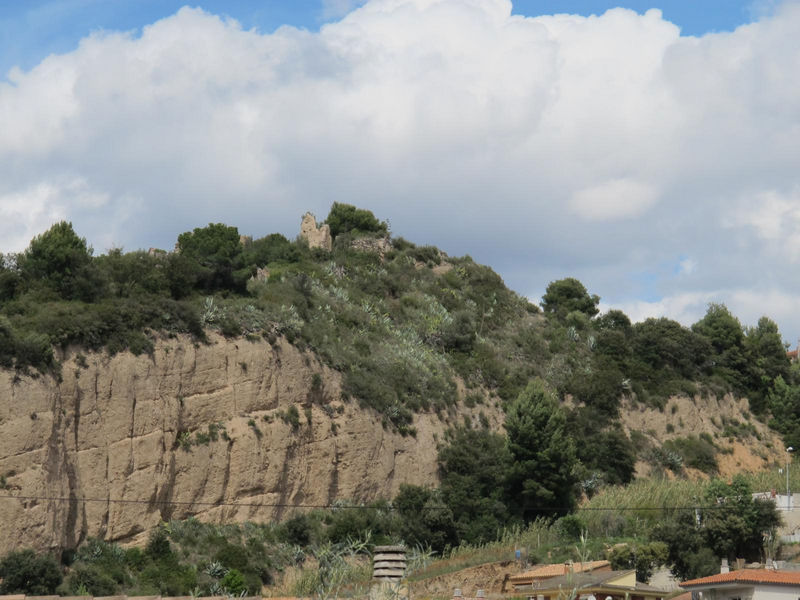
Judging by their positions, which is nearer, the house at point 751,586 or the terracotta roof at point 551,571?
the house at point 751,586

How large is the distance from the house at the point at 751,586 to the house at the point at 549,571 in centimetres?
411

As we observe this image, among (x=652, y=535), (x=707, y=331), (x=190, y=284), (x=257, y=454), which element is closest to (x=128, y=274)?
(x=190, y=284)

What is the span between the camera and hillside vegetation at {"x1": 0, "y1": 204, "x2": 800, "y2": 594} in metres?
48.2

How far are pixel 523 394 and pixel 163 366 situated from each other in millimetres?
16874

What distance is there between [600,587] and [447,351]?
28.2 m

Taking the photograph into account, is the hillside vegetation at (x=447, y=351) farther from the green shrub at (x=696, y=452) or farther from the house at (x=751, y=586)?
the house at (x=751, y=586)

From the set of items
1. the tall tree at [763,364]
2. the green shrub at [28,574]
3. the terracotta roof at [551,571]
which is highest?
the tall tree at [763,364]

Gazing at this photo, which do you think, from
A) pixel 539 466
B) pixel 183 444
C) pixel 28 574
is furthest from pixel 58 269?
pixel 539 466

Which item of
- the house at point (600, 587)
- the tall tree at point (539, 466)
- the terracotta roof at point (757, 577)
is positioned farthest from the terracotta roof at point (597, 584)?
the tall tree at point (539, 466)

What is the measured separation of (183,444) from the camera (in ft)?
155

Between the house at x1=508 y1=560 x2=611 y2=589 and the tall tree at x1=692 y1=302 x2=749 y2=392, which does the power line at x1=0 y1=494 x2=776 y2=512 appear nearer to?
the house at x1=508 y1=560 x2=611 y2=589

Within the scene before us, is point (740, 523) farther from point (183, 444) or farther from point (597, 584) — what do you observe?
point (183, 444)

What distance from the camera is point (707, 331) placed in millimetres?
75375

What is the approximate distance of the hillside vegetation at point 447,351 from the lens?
158 ft
